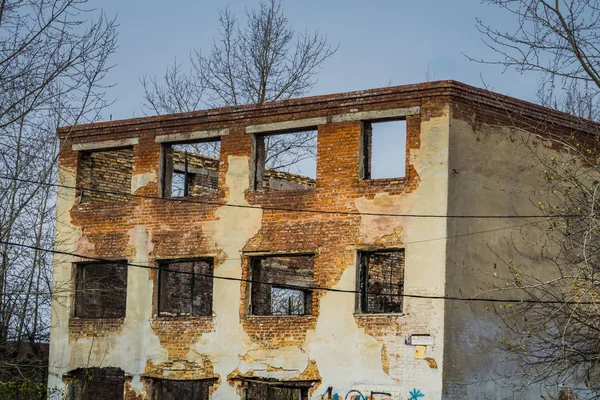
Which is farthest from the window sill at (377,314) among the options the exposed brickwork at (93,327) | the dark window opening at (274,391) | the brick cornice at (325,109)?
the exposed brickwork at (93,327)

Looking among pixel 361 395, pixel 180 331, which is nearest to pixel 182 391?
pixel 180 331

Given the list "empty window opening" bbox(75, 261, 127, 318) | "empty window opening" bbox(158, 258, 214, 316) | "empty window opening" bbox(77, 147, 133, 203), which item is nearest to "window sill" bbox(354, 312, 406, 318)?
"empty window opening" bbox(158, 258, 214, 316)

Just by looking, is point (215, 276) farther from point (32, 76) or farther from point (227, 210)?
point (32, 76)

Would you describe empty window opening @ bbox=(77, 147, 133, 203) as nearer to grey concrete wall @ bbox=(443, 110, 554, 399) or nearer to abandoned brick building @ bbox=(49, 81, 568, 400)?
abandoned brick building @ bbox=(49, 81, 568, 400)

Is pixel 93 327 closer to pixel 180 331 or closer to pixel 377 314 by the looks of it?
pixel 180 331

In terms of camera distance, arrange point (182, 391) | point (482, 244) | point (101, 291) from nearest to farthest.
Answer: point (482, 244)
point (101, 291)
point (182, 391)

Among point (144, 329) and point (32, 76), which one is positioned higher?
point (32, 76)

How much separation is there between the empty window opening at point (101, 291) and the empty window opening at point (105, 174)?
157 cm

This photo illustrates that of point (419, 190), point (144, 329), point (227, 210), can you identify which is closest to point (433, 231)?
point (419, 190)

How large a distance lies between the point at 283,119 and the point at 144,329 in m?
5.32

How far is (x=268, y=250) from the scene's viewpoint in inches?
902

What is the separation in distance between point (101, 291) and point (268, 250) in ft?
17.2

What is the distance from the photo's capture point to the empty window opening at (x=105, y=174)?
1012 inches

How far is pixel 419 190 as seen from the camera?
2144 cm
